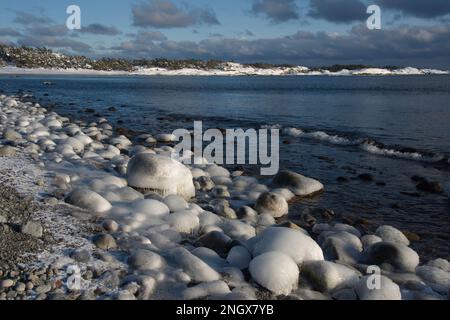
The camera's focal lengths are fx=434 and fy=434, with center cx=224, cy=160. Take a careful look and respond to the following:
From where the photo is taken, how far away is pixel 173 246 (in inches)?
215

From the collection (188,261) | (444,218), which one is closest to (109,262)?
(188,261)

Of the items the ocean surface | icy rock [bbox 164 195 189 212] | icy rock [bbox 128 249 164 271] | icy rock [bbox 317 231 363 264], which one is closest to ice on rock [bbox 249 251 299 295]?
icy rock [bbox 128 249 164 271]

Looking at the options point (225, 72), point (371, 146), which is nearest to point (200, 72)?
point (225, 72)

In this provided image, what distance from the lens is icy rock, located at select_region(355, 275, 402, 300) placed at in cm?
436

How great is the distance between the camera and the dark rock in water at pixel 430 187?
958cm

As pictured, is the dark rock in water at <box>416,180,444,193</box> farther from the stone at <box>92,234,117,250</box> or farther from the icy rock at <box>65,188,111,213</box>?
the stone at <box>92,234,117,250</box>

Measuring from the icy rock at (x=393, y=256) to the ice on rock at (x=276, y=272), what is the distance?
1457 millimetres

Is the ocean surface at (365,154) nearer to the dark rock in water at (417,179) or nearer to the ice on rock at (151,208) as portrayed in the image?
the dark rock in water at (417,179)

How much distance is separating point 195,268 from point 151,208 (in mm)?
1952

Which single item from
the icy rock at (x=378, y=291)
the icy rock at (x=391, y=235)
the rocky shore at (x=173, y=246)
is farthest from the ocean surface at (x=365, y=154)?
the icy rock at (x=378, y=291)

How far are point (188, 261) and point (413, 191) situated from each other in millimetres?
6776

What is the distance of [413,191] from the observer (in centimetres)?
967

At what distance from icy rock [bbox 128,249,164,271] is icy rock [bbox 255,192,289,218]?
3052 millimetres
